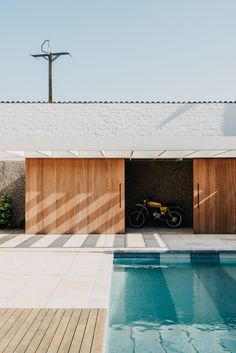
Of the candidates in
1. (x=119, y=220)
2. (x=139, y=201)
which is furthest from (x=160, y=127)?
(x=119, y=220)

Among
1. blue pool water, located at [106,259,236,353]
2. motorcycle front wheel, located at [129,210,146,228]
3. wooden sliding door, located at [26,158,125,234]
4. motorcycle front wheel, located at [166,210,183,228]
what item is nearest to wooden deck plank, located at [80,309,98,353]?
blue pool water, located at [106,259,236,353]

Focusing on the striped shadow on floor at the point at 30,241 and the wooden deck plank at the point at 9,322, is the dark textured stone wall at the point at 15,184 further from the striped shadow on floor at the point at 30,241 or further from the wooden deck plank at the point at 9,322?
the wooden deck plank at the point at 9,322

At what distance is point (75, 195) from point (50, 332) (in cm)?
824

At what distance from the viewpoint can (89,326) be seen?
170 inches

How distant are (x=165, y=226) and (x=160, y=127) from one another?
128 inches

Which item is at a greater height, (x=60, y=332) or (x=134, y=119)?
(x=134, y=119)

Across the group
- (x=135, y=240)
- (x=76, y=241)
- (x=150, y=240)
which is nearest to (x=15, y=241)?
(x=76, y=241)

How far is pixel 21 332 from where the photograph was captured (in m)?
Result: 4.18

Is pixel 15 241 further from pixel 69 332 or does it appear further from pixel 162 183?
pixel 69 332

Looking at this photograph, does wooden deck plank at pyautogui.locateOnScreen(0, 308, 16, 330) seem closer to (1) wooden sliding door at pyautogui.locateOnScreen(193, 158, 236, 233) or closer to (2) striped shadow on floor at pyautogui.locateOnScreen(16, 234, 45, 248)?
(2) striped shadow on floor at pyautogui.locateOnScreen(16, 234, 45, 248)

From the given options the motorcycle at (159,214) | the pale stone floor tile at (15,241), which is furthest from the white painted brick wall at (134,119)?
the pale stone floor tile at (15,241)

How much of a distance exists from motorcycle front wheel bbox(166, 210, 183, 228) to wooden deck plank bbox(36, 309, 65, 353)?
901cm

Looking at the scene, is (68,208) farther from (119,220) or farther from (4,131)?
(4,131)

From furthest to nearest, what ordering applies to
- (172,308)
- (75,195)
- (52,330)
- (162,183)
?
(162,183)
(75,195)
(172,308)
(52,330)
